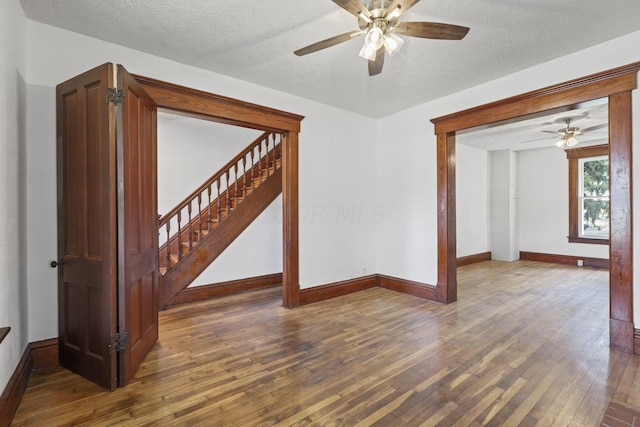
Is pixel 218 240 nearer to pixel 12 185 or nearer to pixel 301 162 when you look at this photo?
pixel 301 162

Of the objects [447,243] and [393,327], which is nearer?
[393,327]

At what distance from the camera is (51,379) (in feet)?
7.68

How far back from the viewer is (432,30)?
209 cm

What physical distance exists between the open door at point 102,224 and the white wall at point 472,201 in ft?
21.4

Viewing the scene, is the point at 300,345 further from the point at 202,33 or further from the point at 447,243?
the point at 202,33

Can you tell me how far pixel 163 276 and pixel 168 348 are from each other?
136 centimetres

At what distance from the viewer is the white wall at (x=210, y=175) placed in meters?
4.90

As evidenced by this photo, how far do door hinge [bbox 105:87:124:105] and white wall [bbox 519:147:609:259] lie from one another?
8.76 metres

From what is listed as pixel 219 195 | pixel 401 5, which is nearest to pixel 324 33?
pixel 401 5

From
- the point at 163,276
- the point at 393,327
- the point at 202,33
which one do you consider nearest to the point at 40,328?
the point at 163,276

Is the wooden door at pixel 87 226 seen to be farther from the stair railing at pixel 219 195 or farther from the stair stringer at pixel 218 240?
the stair railing at pixel 219 195

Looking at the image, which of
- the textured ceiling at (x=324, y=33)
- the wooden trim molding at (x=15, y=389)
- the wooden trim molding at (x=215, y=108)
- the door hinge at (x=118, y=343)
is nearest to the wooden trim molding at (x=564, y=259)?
the textured ceiling at (x=324, y=33)

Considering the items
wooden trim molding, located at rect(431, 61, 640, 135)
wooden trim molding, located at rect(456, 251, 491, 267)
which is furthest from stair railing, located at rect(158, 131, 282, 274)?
wooden trim molding, located at rect(456, 251, 491, 267)

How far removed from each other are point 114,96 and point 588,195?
9.07 m
